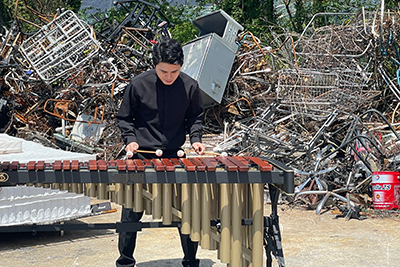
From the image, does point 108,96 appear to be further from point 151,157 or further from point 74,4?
point 74,4

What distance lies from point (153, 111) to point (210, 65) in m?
4.88

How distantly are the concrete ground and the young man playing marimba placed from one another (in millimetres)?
936

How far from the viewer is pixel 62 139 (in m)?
9.08

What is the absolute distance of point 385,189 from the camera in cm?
658

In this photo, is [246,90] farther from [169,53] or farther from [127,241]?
[127,241]

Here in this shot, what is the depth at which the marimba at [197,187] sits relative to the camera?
354 cm

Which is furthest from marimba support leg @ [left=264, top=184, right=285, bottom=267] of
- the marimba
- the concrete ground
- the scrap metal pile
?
the scrap metal pile

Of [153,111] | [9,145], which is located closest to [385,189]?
[153,111]

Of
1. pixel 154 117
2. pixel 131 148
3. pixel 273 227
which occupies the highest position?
pixel 154 117

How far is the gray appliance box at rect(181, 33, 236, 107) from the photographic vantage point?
8.82m

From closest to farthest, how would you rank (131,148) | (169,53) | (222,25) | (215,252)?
(169,53)
(131,148)
(215,252)
(222,25)

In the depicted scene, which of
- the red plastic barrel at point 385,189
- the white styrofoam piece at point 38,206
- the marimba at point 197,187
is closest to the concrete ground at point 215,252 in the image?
the red plastic barrel at point 385,189

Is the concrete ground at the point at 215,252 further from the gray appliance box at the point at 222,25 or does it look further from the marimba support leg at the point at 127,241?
the gray appliance box at the point at 222,25

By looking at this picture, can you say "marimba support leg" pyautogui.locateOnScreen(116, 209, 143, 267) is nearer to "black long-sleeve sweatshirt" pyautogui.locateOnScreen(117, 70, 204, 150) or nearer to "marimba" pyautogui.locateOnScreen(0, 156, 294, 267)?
"marimba" pyautogui.locateOnScreen(0, 156, 294, 267)
